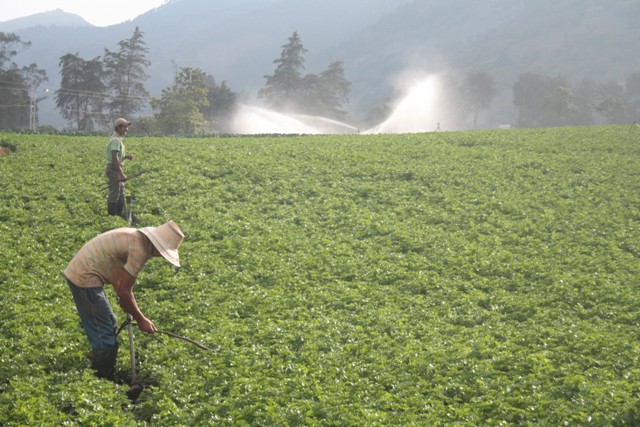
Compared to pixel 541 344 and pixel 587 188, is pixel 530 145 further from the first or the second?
pixel 541 344

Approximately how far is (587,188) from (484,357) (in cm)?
1425

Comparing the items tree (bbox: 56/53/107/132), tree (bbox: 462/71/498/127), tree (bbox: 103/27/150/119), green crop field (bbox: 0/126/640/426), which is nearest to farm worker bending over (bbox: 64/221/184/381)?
green crop field (bbox: 0/126/640/426)

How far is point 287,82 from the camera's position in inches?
4242

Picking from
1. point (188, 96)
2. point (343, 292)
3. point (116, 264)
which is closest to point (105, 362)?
point (116, 264)

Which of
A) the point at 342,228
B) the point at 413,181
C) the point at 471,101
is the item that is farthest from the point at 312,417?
the point at 471,101

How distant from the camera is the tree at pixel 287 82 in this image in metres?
107

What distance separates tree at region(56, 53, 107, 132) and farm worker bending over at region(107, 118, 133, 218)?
268 ft

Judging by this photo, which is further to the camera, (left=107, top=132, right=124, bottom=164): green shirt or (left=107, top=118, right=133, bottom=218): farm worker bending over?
(left=107, top=132, right=124, bottom=164): green shirt

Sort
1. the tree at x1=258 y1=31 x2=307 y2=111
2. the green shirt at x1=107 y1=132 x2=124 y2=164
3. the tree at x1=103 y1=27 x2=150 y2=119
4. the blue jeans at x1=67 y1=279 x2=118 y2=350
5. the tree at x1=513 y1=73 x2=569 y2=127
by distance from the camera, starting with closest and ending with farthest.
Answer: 1. the blue jeans at x1=67 y1=279 x2=118 y2=350
2. the green shirt at x1=107 y1=132 x2=124 y2=164
3. the tree at x1=103 y1=27 x2=150 y2=119
4. the tree at x1=258 y1=31 x2=307 y2=111
5. the tree at x1=513 y1=73 x2=569 y2=127

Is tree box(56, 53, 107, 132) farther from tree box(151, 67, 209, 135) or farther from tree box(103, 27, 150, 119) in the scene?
tree box(151, 67, 209, 135)

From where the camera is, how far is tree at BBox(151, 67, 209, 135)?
7750cm

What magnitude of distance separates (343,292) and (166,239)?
5.69 m

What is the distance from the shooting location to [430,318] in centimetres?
1285

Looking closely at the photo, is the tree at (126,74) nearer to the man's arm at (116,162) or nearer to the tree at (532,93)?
the tree at (532,93)
